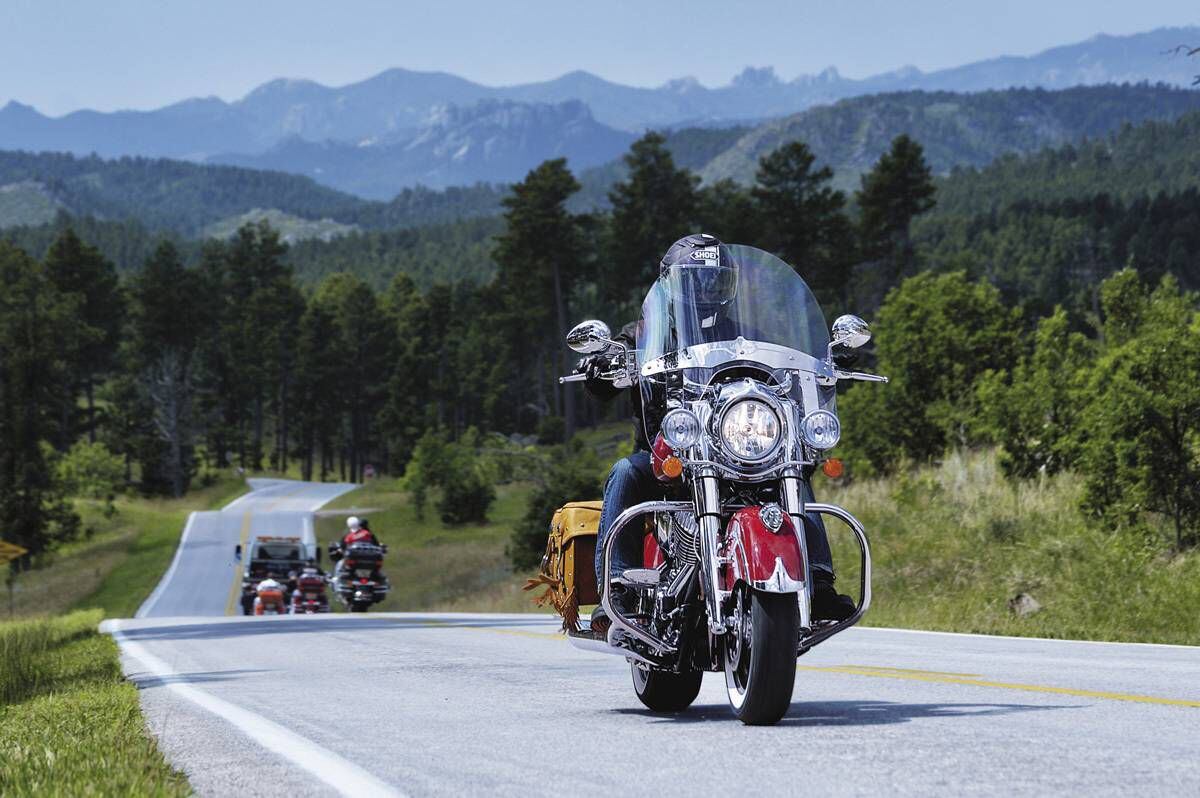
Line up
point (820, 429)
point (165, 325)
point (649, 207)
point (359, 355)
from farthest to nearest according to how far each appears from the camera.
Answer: point (359, 355), point (165, 325), point (649, 207), point (820, 429)

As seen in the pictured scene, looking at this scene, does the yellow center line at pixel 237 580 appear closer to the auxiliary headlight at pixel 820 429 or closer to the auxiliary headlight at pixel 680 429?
the auxiliary headlight at pixel 680 429

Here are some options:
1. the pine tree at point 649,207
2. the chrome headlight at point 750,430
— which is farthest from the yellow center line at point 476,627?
the pine tree at point 649,207

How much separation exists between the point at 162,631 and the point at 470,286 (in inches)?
5291

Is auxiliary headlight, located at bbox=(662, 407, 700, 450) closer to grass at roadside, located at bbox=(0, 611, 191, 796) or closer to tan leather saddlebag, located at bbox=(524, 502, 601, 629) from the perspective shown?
tan leather saddlebag, located at bbox=(524, 502, 601, 629)

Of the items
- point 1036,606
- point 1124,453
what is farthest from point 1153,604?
point 1124,453

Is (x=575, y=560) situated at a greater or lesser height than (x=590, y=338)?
lesser

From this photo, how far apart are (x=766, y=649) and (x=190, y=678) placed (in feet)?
23.1

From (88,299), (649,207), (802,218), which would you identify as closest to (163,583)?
(802,218)

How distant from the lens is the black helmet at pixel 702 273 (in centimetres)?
752

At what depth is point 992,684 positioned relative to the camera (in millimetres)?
8547

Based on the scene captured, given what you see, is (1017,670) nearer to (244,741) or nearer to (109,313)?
(244,741)

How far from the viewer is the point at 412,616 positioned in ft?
75.4

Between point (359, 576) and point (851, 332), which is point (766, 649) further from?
point (359, 576)

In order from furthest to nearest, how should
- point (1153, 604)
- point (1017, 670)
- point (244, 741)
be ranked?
point (1153, 604) → point (1017, 670) → point (244, 741)
